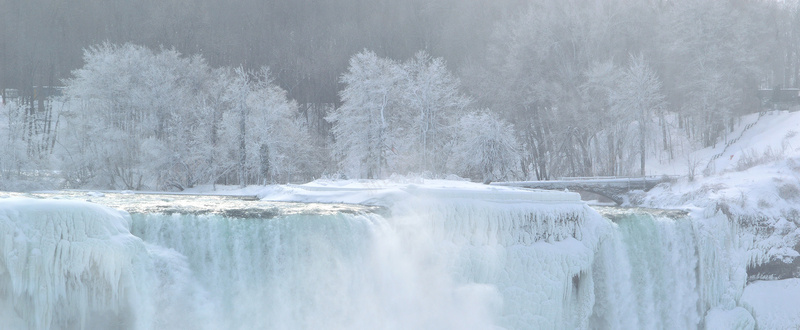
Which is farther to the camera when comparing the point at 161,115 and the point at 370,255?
the point at 161,115

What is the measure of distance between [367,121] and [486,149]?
654cm

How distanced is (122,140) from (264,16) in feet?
108

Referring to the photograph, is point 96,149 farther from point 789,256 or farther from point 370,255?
point 789,256

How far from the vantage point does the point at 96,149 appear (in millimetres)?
36500

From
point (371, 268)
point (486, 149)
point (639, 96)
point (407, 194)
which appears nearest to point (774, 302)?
point (407, 194)

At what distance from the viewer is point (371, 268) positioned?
17.7 m

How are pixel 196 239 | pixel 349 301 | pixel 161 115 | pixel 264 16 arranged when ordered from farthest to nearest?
pixel 264 16 → pixel 161 115 → pixel 349 301 → pixel 196 239

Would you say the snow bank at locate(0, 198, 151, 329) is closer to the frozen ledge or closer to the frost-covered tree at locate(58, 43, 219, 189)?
the frozen ledge

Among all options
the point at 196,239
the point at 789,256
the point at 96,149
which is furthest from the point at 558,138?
the point at 196,239

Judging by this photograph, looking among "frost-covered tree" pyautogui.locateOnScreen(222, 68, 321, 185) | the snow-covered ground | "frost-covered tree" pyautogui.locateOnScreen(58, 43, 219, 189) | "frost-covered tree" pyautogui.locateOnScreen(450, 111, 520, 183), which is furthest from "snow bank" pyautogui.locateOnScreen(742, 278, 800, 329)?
"frost-covered tree" pyautogui.locateOnScreen(58, 43, 219, 189)

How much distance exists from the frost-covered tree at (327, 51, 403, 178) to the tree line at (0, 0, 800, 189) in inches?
3.8

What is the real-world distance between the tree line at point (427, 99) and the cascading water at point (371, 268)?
1829 cm

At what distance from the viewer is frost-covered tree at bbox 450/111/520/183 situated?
4159 centimetres

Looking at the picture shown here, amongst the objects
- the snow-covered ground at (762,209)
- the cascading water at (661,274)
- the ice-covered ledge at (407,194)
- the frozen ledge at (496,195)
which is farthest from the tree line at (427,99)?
the frozen ledge at (496,195)
